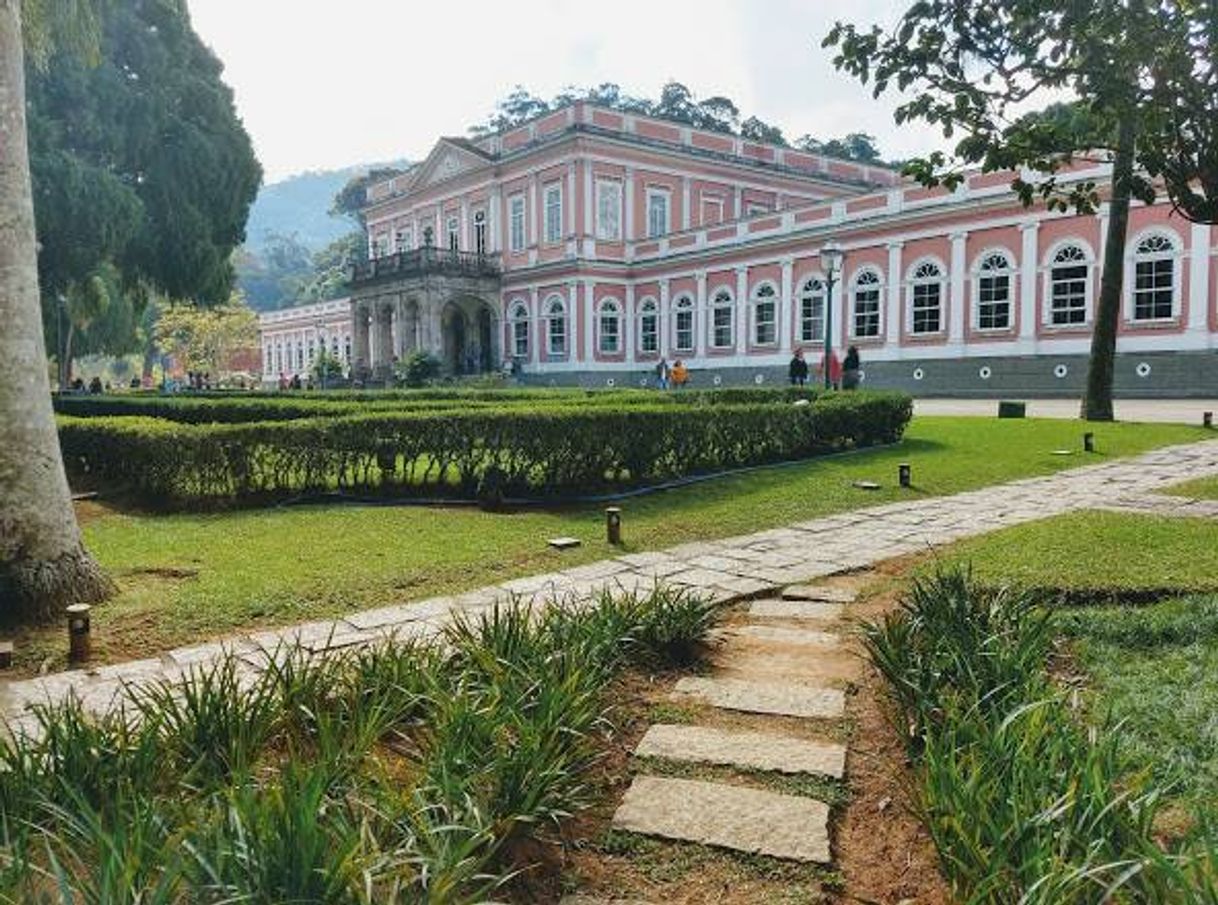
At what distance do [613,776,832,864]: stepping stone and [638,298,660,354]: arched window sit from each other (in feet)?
120

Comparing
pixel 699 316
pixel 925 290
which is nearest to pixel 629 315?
pixel 699 316

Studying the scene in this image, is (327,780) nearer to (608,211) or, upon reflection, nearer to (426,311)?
(608,211)

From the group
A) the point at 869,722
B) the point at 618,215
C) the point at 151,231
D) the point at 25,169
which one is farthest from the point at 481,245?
the point at 869,722

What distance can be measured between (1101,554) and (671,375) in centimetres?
2603

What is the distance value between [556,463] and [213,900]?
7.36 m

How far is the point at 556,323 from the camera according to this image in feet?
134

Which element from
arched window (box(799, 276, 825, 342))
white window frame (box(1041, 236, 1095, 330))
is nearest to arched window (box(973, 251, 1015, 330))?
white window frame (box(1041, 236, 1095, 330))

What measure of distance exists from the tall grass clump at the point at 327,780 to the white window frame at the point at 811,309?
29832mm

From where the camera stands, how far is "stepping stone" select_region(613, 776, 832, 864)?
260 centimetres

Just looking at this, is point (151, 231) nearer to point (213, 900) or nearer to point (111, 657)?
point (111, 657)

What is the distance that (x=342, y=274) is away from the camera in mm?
78812

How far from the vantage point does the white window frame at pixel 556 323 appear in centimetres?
4016

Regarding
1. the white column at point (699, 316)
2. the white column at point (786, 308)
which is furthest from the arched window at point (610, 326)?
the white column at point (786, 308)

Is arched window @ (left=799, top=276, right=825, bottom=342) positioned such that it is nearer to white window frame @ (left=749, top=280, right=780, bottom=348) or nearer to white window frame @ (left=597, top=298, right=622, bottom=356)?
white window frame @ (left=749, top=280, right=780, bottom=348)
